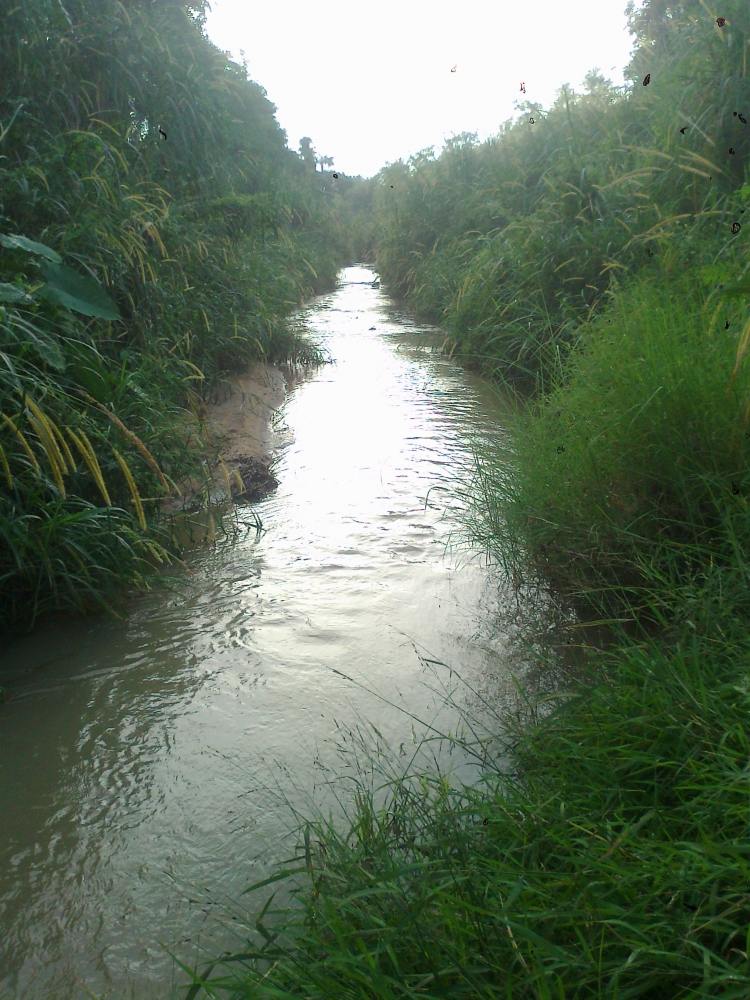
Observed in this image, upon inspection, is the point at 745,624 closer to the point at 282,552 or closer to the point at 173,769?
the point at 173,769

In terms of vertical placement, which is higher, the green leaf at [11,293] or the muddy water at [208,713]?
the green leaf at [11,293]

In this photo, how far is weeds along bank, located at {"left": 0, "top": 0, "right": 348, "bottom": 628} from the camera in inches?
120

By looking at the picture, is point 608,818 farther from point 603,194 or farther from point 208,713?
point 603,194

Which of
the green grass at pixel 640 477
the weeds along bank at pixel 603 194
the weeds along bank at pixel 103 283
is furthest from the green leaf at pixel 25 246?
the weeds along bank at pixel 603 194

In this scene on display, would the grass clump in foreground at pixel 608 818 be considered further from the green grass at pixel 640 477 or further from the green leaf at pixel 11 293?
the green leaf at pixel 11 293

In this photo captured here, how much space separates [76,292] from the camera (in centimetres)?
361

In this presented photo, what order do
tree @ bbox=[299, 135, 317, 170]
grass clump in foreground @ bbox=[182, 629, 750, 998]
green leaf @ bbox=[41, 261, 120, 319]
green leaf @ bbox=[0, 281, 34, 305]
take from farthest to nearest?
tree @ bbox=[299, 135, 317, 170] → green leaf @ bbox=[41, 261, 120, 319] → green leaf @ bbox=[0, 281, 34, 305] → grass clump in foreground @ bbox=[182, 629, 750, 998]

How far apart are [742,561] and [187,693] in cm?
186

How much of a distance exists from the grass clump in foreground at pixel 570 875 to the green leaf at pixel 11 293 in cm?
218

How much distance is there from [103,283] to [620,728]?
11.2 ft

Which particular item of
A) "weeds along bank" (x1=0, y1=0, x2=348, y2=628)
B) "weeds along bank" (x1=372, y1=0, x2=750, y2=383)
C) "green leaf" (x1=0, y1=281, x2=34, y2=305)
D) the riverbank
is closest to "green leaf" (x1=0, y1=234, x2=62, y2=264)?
"weeds along bank" (x1=0, y1=0, x2=348, y2=628)

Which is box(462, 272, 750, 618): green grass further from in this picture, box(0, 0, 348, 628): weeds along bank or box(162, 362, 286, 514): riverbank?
box(162, 362, 286, 514): riverbank

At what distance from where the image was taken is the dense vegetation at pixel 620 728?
1395 millimetres

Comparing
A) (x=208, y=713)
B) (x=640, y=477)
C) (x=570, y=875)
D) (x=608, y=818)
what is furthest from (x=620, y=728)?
(x=208, y=713)
